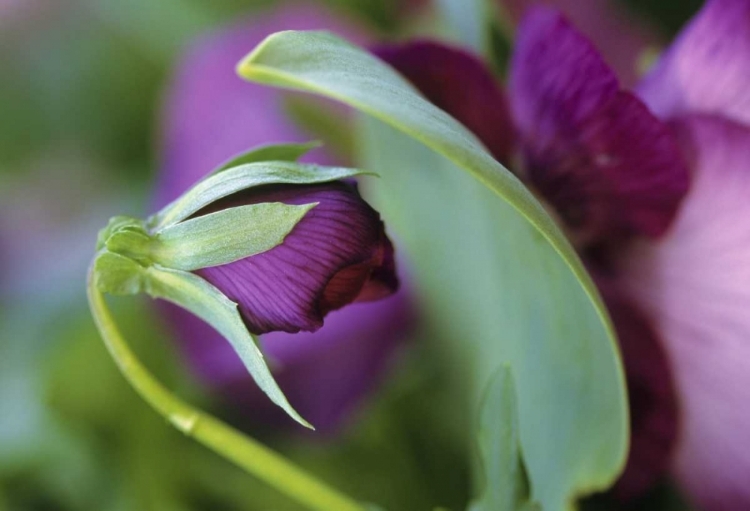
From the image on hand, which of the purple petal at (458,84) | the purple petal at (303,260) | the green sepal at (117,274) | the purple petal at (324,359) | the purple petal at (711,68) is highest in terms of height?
the purple petal at (711,68)

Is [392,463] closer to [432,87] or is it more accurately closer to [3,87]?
[432,87]

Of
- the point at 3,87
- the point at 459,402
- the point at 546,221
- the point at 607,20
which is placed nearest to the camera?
the point at 546,221

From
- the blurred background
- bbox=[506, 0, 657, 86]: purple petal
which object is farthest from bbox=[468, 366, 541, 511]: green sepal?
bbox=[506, 0, 657, 86]: purple petal

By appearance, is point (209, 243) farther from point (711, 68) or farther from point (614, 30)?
point (614, 30)

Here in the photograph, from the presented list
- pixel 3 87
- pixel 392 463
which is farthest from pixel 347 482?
pixel 3 87

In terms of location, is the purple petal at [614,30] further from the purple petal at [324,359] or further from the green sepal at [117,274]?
the green sepal at [117,274]

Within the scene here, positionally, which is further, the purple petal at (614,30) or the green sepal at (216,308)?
the purple petal at (614,30)

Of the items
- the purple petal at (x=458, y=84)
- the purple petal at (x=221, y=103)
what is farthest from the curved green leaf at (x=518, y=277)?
the purple petal at (x=221, y=103)

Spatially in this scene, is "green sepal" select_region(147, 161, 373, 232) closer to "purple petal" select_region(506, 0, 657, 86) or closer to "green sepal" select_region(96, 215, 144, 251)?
"green sepal" select_region(96, 215, 144, 251)
